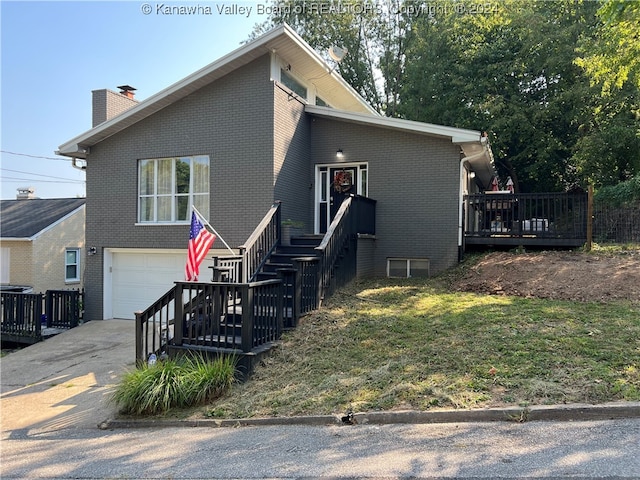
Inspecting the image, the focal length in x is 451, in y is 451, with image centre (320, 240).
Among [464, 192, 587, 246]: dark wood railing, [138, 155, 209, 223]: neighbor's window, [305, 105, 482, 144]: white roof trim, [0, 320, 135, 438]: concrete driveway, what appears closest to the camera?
[0, 320, 135, 438]: concrete driveway

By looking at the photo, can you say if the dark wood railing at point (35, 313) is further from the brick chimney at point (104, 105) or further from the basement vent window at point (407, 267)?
the basement vent window at point (407, 267)

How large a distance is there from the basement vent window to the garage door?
222 inches

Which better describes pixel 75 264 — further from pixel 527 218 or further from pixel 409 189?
pixel 527 218

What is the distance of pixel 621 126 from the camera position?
18266 millimetres

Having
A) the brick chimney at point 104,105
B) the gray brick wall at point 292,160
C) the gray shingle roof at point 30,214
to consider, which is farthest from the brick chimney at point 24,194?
the gray brick wall at point 292,160

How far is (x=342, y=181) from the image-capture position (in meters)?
12.7

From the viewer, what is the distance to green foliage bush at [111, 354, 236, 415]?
5.69m

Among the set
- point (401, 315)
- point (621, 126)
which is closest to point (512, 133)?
point (621, 126)

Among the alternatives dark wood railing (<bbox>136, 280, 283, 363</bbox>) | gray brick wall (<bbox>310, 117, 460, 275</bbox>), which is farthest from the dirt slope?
dark wood railing (<bbox>136, 280, 283, 363</bbox>)

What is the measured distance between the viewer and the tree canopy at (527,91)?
18984 mm

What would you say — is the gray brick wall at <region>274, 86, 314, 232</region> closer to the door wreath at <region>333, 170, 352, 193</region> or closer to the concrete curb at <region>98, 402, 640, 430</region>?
the door wreath at <region>333, 170, 352, 193</region>

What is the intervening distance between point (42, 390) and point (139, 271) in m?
5.57

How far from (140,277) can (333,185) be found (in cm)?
609

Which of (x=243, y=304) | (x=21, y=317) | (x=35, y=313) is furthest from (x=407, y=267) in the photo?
(x=21, y=317)
